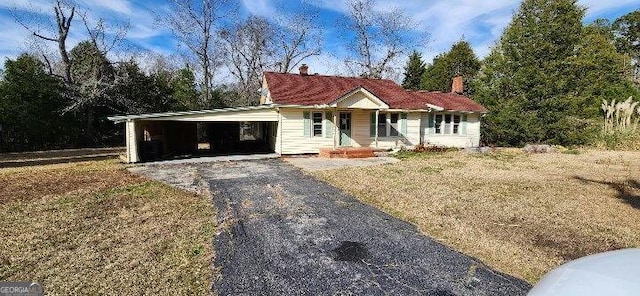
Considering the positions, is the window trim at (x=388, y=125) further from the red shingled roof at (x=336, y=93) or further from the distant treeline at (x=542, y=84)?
the distant treeline at (x=542, y=84)

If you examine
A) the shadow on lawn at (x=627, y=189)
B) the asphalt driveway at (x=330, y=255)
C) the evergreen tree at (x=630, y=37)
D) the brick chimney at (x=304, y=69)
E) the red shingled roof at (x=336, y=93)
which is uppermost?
the evergreen tree at (x=630, y=37)

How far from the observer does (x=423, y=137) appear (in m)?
20.3

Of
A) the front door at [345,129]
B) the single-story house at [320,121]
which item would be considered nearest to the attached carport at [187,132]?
the single-story house at [320,121]

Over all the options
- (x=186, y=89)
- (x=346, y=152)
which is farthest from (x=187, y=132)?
(x=186, y=89)

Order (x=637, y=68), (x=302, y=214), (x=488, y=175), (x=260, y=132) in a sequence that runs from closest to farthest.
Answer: (x=302, y=214) → (x=488, y=175) → (x=260, y=132) → (x=637, y=68)

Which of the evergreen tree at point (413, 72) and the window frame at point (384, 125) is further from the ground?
the evergreen tree at point (413, 72)

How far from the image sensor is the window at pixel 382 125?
1905 cm

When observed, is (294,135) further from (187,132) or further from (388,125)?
(187,132)

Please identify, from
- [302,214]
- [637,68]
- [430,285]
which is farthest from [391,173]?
[637,68]

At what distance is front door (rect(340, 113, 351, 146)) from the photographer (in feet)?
59.4

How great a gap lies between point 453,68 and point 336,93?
944 inches

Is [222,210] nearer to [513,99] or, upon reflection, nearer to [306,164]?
[306,164]

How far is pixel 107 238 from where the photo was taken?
5680 millimetres

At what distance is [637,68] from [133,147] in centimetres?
6362
